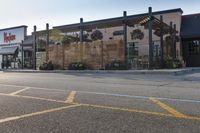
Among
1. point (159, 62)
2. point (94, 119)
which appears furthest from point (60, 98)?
point (159, 62)

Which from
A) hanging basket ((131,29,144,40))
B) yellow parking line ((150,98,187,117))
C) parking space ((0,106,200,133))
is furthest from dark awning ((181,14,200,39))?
parking space ((0,106,200,133))

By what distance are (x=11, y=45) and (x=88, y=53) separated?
2338cm

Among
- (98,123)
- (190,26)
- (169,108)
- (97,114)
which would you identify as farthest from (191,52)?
(98,123)

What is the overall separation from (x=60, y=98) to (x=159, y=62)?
18891mm

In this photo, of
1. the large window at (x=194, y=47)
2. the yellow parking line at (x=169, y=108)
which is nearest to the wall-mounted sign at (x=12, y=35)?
the large window at (x=194, y=47)

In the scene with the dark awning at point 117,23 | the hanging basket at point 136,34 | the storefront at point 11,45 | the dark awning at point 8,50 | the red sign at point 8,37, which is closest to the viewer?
the dark awning at point 117,23

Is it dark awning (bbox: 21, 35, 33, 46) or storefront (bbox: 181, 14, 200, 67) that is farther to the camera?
dark awning (bbox: 21, 35, 33, 46)

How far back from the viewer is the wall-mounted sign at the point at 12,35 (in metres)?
47.8

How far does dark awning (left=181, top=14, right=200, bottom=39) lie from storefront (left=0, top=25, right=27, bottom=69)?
23.1m

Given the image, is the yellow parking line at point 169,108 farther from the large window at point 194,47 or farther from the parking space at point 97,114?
the large window at point 194,47

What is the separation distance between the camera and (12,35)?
4903 centimetres

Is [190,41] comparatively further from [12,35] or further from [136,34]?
[12,35]

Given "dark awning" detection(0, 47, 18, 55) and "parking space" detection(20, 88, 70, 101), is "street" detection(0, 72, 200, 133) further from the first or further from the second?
"dark awning" detection(0, 47, 18, 55)

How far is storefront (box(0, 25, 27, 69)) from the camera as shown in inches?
1829
